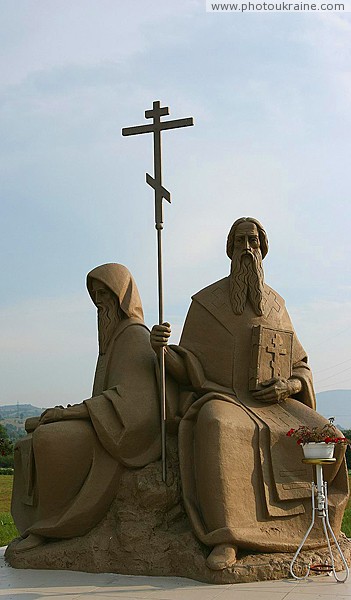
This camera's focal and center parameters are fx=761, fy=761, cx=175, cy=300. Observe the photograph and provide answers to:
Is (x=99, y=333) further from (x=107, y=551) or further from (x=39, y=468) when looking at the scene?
(x=107, y=551)

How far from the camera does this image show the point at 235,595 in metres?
5.29

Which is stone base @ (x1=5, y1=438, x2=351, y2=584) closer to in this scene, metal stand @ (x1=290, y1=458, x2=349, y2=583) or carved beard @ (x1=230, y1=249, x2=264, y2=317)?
metal stand @ (x1=290, y1=458, x2=349, y2=583)

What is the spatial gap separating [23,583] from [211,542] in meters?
1.48

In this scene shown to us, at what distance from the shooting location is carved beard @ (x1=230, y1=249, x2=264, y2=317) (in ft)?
23.1

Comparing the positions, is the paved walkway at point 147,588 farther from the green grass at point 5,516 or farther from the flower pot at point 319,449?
the green grass at point 5,516

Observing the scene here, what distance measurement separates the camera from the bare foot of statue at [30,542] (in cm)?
651

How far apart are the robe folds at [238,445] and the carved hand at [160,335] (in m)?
0.34

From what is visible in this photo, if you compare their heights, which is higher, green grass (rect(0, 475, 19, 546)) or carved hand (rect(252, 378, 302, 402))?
carved hand (rect(252, 378, 302, 402))

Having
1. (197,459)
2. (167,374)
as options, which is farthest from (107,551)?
(167,374)

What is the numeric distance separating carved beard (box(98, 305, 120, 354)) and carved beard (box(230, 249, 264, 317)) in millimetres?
1136

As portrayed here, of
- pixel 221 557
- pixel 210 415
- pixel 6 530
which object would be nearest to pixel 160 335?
pixel 210 415

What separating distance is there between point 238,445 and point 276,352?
107cm

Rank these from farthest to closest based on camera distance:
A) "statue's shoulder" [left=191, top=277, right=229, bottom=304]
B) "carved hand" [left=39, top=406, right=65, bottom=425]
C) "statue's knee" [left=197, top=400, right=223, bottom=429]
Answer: "statue's shoulder" [left=191, top=277, right=229, bottom=304], "carved hand" [left=39, top=406, right=65, bottom=425], "statue's knee" [left=197, top=400, right=223, bottom=429]

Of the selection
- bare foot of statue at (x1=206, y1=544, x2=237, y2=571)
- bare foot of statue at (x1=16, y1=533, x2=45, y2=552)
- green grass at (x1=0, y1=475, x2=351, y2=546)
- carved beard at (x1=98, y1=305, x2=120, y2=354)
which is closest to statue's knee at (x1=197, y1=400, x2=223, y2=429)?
bare foot of statue at (x1=206, y1=544, x2=237, y2=571)
